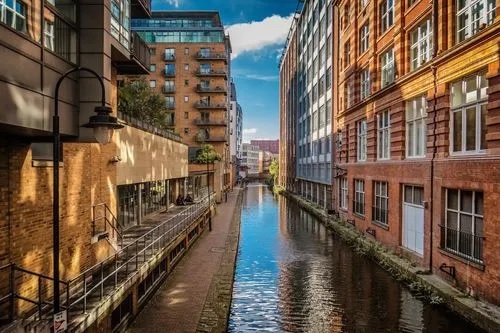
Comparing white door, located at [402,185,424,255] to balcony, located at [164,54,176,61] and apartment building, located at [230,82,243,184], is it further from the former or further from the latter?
apartment building, located at [230,82,243,184]

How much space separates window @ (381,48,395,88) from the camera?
75.3 feet

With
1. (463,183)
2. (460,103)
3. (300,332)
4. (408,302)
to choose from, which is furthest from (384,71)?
(300,332)

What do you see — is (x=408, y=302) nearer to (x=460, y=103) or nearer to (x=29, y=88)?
(x=460, y=103)

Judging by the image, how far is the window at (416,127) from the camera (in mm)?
18797

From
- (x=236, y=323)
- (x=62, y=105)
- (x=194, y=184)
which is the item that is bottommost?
(x=236, y=323)

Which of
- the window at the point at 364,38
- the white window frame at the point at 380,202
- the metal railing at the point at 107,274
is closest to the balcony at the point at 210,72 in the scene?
the window at the point at 364,38

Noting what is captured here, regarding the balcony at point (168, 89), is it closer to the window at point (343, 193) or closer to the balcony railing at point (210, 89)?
the balcony railing at point (210, 89)

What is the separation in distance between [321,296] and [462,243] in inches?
216

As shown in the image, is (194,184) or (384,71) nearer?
(384,71)

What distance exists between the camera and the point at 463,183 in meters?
14.3

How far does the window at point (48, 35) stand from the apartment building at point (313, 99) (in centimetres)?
3349

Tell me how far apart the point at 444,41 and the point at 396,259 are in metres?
9.79

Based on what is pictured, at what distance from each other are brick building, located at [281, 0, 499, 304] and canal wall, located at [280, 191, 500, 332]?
42 cm

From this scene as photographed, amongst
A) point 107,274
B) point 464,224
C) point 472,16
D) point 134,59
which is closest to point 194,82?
point 134,59
